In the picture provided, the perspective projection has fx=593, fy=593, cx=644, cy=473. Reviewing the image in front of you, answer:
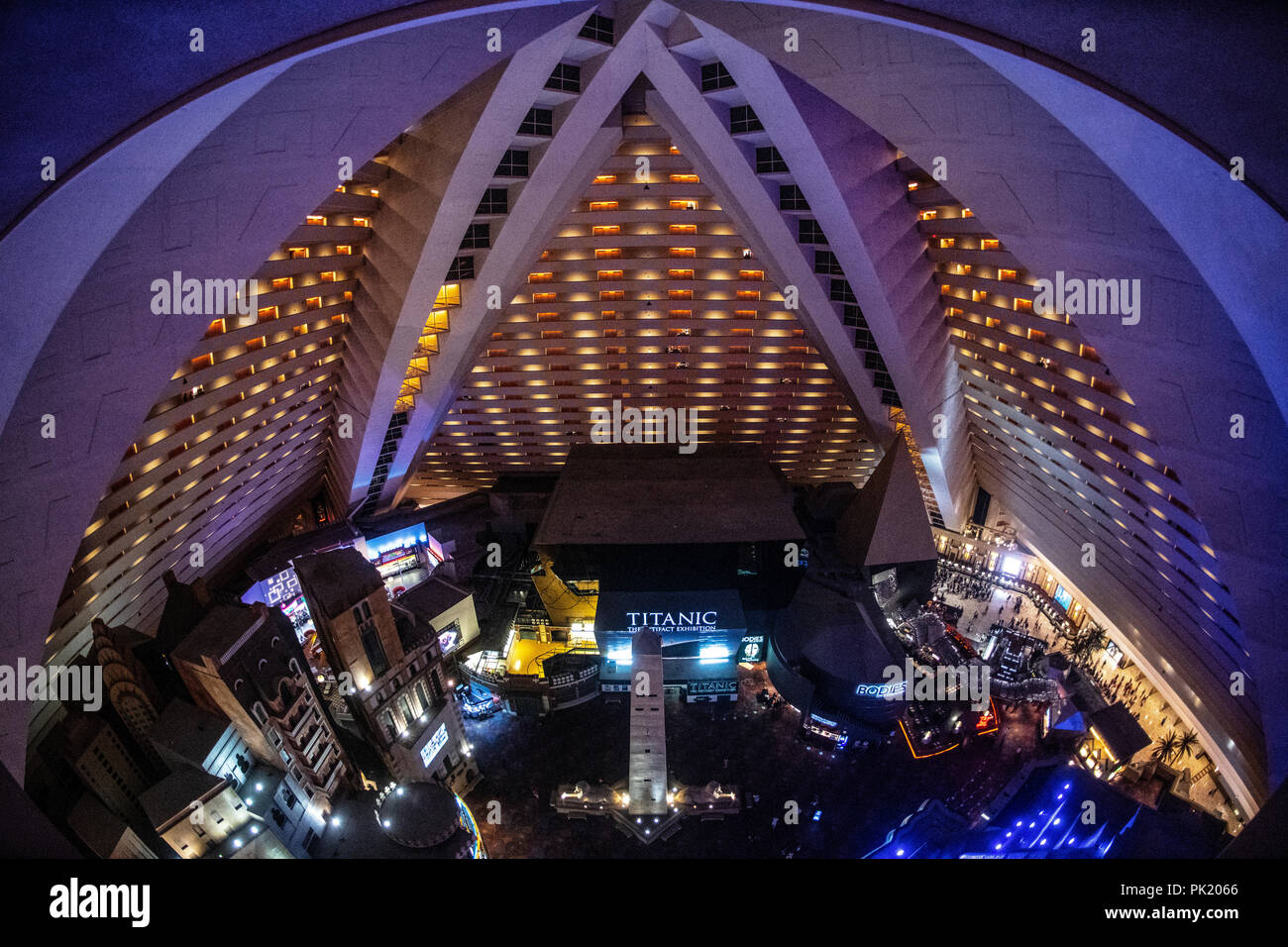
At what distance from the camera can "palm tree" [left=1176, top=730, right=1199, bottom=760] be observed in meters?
22.1

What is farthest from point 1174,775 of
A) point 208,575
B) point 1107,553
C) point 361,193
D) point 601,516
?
point 208,575

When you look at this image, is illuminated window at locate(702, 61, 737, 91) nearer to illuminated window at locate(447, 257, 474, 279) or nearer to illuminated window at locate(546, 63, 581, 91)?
illuminated window at locate(546, 63, 581, 91)

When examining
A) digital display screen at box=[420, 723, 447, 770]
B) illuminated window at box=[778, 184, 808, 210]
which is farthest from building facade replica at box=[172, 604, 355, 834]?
illuminated window at box=[778, 184, 808, 210]

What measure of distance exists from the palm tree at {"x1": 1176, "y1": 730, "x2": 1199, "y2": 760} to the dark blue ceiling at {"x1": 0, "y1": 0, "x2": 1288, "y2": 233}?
82.1 ft

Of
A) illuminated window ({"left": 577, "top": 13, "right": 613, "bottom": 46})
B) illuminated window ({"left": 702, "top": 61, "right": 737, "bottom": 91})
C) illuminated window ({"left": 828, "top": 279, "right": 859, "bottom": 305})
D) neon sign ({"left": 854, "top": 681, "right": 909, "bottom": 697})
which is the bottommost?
neon sign ({"left": 854, "top": 681, "right": 909, "bottom": 697})

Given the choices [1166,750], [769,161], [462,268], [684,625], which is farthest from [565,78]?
[1166,750]

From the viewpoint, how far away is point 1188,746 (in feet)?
72.8

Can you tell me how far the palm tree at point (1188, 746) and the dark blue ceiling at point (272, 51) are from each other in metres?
25.0

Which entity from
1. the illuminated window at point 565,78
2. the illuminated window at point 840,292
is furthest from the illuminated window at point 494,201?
the illuminated window at point 840,292

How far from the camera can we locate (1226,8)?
5.27m

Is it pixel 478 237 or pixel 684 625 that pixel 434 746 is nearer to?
pixel 684 625

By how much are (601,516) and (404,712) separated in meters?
11.0

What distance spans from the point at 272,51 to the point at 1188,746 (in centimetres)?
3271
